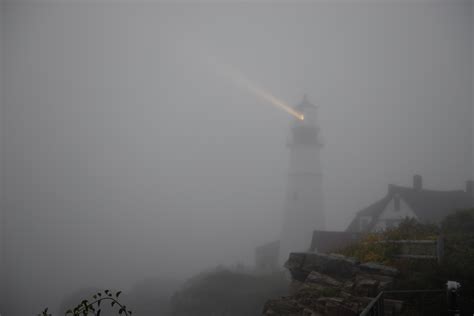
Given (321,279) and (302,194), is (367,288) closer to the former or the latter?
(321,279)

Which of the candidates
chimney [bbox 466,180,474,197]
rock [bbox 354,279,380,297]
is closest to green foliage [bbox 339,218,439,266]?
rock [bbox 354,279,380,297]

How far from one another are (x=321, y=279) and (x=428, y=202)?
26661mm

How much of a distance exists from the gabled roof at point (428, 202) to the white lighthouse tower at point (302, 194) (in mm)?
5538

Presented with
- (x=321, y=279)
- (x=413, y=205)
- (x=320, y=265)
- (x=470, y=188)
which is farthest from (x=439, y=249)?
(x=470, y=188)

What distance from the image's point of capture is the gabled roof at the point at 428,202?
114ft

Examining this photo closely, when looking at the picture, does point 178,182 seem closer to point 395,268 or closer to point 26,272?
point 26,272

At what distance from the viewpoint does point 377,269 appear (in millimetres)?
12828

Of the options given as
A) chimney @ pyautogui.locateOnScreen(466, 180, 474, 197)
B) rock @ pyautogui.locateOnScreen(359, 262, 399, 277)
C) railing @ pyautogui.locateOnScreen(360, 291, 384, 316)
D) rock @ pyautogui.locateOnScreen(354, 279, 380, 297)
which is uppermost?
chimney @ pyautogui.locateOnScreen(466, 180, 474, 197)

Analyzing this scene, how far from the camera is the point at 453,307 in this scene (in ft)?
28.5

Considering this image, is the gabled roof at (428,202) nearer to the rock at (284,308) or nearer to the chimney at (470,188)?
the chimney at (470,188)

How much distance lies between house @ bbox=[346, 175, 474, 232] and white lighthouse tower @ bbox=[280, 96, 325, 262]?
5.02 meters

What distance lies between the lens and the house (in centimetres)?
3516

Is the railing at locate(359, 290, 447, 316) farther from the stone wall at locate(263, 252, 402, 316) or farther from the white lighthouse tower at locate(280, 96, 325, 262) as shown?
the white lighthouse tower at locate(280, 96, 325, 262)

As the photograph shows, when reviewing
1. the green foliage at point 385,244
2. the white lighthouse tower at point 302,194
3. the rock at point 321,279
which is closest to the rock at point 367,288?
the rock at point 321,279
